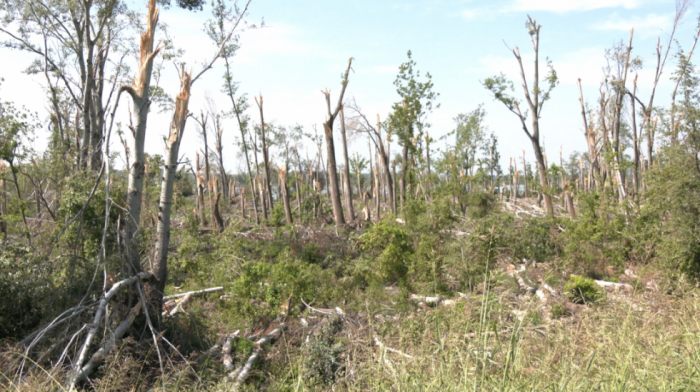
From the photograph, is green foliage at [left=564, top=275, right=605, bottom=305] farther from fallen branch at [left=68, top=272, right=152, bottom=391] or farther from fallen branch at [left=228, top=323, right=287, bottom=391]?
fallen branch at [left=68, top=272, right=152, bottom=391]

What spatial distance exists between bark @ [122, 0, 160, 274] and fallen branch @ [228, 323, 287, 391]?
6.42 ft

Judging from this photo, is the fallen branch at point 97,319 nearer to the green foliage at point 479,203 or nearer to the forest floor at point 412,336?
the forest floor at point 412,336

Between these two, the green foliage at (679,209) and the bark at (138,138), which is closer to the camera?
the bark at (138,138)

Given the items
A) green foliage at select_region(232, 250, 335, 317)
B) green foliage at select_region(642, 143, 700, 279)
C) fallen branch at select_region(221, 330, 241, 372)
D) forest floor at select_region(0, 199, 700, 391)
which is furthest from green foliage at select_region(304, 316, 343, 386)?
green foliage at select_region(642, 143, 700, 279)

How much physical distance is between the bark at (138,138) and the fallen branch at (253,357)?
1.96m

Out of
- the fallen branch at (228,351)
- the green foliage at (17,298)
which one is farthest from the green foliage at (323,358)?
the green foliage at (17,298)

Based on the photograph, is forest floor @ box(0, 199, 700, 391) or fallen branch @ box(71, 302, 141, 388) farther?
fallen branch @ box(71, 302, 141, 388)

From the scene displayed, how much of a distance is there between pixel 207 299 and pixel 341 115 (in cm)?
1223

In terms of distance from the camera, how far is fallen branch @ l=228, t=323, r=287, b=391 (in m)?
6.20

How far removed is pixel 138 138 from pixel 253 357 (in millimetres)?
3421

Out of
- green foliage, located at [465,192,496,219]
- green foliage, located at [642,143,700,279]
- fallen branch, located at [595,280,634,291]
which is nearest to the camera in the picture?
green foliage, located at [642,143,700,279]

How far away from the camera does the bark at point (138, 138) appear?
6828 mm

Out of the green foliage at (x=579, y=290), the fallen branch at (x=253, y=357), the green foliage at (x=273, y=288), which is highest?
the green foliage at (x=273, y=288)

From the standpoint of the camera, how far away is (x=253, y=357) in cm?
675
